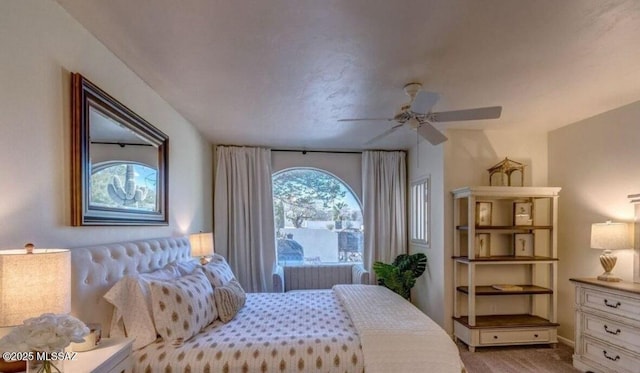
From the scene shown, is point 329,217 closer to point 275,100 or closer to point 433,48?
point 275,100

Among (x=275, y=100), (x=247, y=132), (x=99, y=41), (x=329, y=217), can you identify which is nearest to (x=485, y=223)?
(x=329, y=217)

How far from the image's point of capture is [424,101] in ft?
7.90

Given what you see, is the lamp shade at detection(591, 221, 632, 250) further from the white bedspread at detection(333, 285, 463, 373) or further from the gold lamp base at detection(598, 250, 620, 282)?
the white bedspread at detection(333, 285, 463, 373)

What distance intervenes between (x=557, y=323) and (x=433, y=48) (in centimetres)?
358

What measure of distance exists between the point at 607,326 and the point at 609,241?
0.74m

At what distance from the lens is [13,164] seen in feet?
4.93

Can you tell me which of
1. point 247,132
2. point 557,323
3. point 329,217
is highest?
point 247,132

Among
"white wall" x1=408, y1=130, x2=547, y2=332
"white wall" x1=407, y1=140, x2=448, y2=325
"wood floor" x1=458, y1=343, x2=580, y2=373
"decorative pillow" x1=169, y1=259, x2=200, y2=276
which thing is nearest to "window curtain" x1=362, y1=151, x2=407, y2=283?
"white wall" x1=407, y1=140, x2=448, y2=325

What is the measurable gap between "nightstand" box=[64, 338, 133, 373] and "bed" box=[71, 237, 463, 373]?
0.94ft

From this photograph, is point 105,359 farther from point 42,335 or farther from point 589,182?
point 589,182

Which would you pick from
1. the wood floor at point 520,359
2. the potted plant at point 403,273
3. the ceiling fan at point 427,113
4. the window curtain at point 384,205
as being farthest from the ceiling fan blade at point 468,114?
the window curtain at point 384,205

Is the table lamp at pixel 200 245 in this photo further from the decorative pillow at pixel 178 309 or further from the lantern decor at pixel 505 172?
the lantern decor at pixel 505 172

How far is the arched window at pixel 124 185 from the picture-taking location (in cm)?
212

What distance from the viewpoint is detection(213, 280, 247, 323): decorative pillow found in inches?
110
